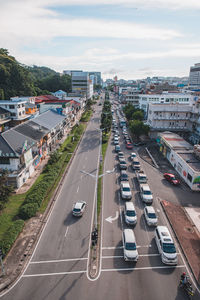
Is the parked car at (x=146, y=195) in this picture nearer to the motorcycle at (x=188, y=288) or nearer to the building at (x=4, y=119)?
the motorcycle at (x=188, y=288)

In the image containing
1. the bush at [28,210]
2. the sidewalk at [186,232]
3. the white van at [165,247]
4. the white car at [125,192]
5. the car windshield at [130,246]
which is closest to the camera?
the white van at [165,247]

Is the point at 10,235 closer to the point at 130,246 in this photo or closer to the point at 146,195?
the point at 130,246

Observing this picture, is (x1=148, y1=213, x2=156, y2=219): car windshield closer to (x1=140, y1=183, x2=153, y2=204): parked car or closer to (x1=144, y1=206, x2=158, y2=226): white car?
(x1=144, y1=206, x2=158, y2=226): white car

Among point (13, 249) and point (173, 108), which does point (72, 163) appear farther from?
point (173, 108)

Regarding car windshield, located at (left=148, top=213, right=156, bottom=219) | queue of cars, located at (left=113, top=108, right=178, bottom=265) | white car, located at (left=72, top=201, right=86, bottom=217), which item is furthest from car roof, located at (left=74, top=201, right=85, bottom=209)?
car windshield, located at (left=148, top=213, right=156, bottom=219)

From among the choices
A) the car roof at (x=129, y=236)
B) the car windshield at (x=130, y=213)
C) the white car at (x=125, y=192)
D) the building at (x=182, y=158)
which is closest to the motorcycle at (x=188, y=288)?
the car roof at (x=129, y=236)
